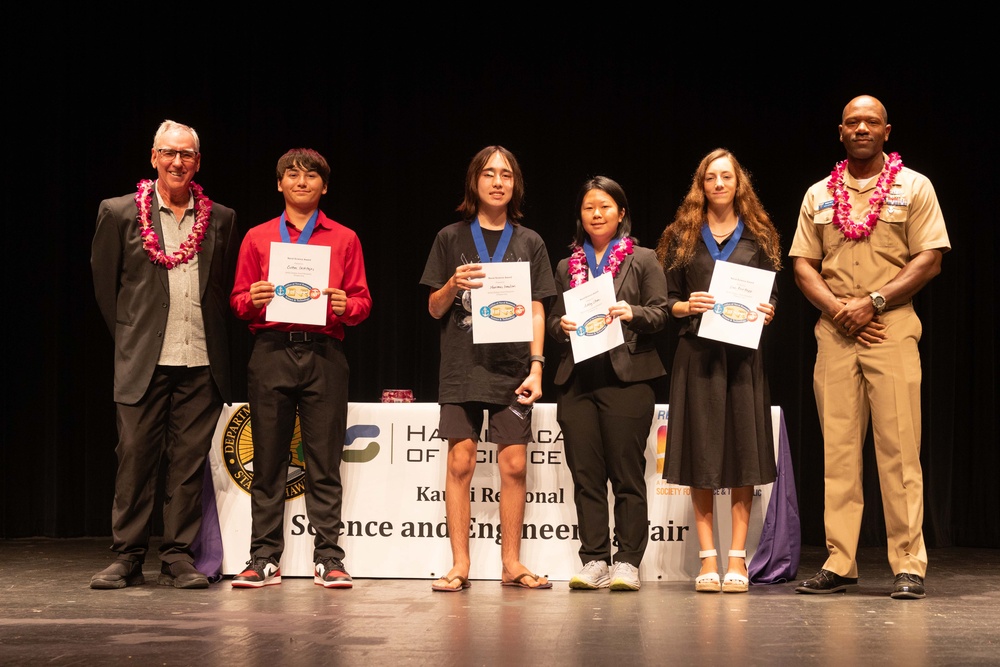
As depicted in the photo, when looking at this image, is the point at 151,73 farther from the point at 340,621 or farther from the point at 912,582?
the point at 912,582

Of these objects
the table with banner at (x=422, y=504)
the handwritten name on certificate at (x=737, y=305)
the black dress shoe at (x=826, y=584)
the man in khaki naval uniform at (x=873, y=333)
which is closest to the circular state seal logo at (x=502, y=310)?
the table with banner at (x=422, y=504)

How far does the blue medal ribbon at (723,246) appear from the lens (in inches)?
158

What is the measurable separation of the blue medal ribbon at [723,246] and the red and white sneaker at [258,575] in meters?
2.18

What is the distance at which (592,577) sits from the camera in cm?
395

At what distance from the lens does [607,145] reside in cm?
596

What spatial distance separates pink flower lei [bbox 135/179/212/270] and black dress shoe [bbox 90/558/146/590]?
1194 millimetres

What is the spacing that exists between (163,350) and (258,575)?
976 mm

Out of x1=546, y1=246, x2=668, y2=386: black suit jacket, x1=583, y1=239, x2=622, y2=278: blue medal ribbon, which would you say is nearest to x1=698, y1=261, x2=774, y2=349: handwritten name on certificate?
x1=546, y1=246, x2=668, y2=386: black suit jacket

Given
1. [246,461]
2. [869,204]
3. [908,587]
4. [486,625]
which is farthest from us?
[246,461]

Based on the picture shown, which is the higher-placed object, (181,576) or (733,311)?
(733,311)

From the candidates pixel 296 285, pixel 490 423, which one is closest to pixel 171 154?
pixel 296 285

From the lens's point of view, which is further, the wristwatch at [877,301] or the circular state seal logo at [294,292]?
the circular state seal logo at [294,292]

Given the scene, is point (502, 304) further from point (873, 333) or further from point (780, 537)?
point (780, 537)

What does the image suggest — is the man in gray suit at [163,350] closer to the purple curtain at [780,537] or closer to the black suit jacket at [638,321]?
the black suit jacket at [638,321]
